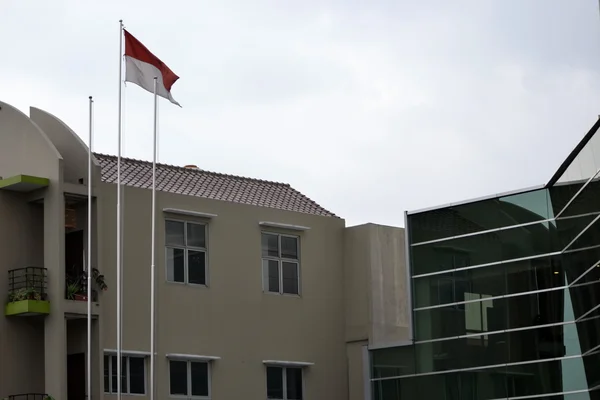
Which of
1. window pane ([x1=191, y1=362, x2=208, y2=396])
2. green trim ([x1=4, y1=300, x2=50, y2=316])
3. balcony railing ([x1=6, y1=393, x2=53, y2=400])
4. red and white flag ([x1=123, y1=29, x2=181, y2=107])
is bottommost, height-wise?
balcony railing ([x1=6, y1=393, x2=53, y2=400])

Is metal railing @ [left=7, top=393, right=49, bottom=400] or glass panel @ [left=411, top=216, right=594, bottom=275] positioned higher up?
glass panel @ [left=411, top=216, right=594, bottom=275]

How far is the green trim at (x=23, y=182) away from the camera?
27836 millimetres

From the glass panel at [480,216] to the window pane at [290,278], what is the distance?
3.66m

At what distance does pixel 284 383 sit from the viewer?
32.0m

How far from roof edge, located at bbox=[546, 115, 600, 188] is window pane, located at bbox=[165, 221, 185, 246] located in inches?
348

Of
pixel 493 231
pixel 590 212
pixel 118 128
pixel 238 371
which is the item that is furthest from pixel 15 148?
pixel 590 212

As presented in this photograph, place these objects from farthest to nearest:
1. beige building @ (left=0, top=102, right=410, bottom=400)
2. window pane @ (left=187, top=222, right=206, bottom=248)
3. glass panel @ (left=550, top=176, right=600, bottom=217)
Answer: window pane @ (left=187, top=222, right=206, bottom=248) → beige building @ (left=0, top=102, right=410, bottom=400) → glass panel @ (left=550, top=176, right=600, bottom=217)

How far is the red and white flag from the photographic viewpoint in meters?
28.0

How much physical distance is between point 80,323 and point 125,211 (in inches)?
111

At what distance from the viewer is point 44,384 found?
2794 centimetres

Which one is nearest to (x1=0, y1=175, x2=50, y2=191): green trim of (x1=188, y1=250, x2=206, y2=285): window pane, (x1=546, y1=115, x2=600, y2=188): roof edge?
(x1=188, y1=250, x2=206, y2=285): window pane

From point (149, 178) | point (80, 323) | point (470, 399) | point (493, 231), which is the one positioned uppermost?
point (149, 178)

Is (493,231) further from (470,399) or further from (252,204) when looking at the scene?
(252,204)

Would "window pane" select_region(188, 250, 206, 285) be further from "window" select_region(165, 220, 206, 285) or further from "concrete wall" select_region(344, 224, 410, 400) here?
"concrete wall" select_region(344, 224, 410, 400)
